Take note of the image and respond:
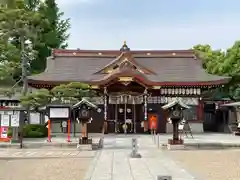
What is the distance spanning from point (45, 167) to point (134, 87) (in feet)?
57.2

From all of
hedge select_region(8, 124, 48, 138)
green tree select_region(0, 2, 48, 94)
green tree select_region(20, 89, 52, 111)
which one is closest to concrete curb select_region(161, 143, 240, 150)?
green tree select_region(20, 89, 52, 111)

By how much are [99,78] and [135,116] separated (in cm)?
416

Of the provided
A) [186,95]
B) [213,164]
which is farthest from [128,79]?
[213,164]

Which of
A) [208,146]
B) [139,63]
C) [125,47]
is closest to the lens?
[208,146]

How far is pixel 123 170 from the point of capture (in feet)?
Result: 35.9

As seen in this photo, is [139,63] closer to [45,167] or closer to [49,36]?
[49,36]

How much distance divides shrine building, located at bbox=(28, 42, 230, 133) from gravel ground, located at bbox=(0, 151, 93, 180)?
A: 13.4 metres

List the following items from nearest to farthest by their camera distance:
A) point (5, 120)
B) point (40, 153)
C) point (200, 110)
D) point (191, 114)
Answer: point (40, 153) → point (5, 120) → point (200, 110) → point (191, 114)

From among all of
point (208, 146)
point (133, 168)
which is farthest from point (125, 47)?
point (133, 168)

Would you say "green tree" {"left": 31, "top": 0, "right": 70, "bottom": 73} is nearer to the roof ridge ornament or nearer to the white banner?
the roof ridge ornament

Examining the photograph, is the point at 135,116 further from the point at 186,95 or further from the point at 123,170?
the point at 123,170

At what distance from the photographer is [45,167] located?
12102mm

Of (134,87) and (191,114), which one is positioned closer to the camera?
(134,87)

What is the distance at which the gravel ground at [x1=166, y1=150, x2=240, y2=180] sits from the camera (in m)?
10.4
